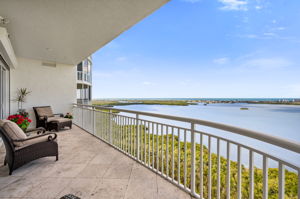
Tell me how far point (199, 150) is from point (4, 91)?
20.3 ft

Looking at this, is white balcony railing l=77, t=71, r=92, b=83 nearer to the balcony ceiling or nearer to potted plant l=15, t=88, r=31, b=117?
potted plant l=15, t=88, r=31, b=117

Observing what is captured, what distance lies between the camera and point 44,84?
6012mm

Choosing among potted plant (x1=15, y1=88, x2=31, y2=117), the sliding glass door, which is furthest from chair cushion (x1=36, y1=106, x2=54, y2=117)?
the sliding glass door

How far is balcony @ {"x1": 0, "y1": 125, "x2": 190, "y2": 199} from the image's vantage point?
181cm

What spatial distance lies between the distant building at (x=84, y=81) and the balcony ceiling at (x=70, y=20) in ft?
24.0

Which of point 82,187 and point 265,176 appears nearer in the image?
point 265,176

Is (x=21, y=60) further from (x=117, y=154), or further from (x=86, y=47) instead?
(x=117, y=154)

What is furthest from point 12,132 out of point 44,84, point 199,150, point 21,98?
point 44,84

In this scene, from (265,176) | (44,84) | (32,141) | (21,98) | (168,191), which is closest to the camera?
(265,176)

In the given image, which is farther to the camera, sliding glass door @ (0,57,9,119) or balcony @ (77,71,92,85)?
balcony @ (77,71,92,85)

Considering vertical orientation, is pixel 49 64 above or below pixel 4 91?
above

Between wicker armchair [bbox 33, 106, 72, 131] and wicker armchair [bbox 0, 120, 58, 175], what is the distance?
8.31 ft

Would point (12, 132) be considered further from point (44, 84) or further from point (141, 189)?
point (44, 84)

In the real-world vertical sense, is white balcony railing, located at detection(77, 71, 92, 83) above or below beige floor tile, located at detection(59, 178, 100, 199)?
above
